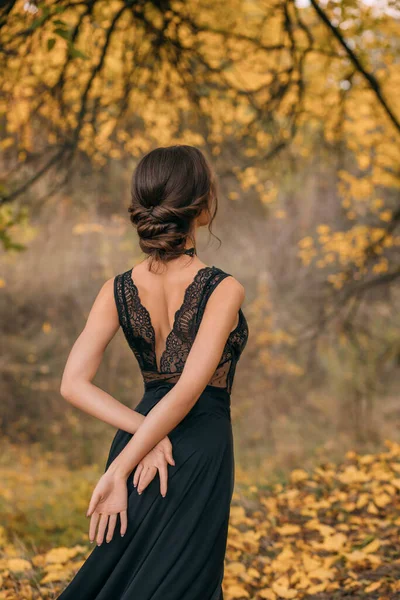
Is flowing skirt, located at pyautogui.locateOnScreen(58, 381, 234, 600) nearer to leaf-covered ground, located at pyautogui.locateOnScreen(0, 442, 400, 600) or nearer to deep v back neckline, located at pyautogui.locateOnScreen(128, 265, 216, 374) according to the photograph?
deep v back neckline, located at pyautogui.locateOnScreen(128, 265, 216, 374)

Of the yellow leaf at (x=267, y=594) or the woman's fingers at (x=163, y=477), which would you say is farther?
the yellow leaf at (x=267, y=594)

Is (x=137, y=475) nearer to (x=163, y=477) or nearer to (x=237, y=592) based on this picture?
(x=163, y=477)

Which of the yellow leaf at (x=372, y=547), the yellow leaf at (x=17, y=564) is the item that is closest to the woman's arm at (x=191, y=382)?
the yellow leaf at (x=17, y=564)

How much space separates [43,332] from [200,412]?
9387mm

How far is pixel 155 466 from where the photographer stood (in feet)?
6.31

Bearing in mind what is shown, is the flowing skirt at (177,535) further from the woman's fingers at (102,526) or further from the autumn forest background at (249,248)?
the autumn forest background at (249,248)

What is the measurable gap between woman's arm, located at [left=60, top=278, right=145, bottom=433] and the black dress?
0.04 m

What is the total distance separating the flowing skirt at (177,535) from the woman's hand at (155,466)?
0.12 ft

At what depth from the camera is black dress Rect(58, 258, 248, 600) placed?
1915mm

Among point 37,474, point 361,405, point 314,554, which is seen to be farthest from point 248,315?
point 314,554

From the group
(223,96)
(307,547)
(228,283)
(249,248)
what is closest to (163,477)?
(228,283)

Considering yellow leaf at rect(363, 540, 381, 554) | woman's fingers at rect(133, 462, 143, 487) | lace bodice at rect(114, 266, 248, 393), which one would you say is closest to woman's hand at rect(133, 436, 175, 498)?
woman's fingers at rect(133, 462, 143, 487)

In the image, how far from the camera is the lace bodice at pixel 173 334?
1.98 meters

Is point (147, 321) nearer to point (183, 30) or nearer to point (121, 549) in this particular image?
point (121, 549)
